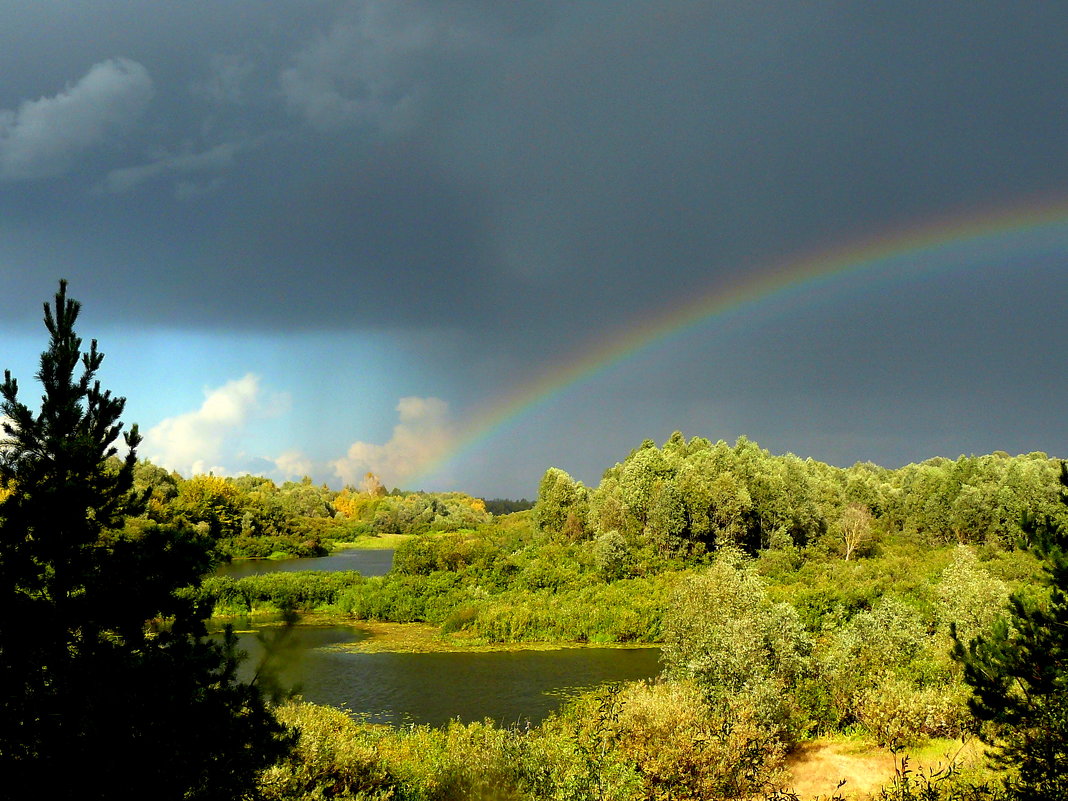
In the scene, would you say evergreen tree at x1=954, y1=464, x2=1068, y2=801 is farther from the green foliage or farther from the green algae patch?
the green algae patch

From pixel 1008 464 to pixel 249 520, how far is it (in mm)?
131242

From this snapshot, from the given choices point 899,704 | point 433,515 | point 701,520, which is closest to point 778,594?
point 701,520

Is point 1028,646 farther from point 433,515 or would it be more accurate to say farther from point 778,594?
point 433,515

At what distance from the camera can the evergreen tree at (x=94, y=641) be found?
905cm

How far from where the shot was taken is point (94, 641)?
10.7m

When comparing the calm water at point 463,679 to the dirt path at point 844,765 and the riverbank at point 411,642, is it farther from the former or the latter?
the dirt path at point 844,765

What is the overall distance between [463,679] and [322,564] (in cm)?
7826

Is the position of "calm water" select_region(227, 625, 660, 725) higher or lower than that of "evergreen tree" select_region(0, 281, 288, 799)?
lower

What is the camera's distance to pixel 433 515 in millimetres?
185875

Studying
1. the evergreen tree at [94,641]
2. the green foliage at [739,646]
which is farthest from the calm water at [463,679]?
the evergreen tree at [94,641]

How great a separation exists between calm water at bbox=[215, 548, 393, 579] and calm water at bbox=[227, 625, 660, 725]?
49355mm

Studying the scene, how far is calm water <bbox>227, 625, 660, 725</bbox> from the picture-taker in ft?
117

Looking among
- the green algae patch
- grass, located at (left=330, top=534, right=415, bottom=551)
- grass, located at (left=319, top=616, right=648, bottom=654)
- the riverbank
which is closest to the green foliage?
the riverbank

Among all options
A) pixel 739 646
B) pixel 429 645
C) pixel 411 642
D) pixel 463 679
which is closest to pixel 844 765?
pixel 739 646
